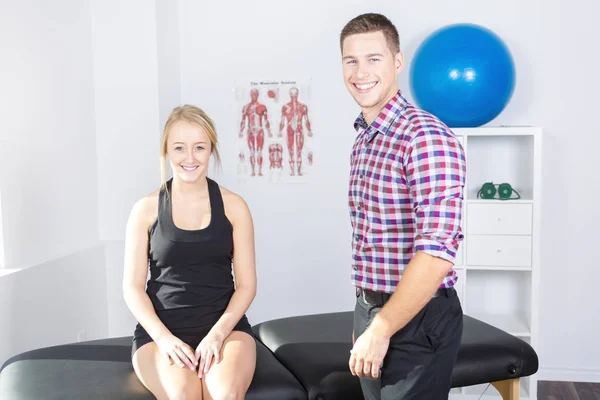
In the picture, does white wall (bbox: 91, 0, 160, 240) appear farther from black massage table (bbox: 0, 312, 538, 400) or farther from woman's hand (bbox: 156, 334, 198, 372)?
woman's hand (bbox: 156, 334, 198, 372)

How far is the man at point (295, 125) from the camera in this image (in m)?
3.26

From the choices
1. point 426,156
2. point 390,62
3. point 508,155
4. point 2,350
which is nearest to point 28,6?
point 2,350

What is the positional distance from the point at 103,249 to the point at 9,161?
2.43ft

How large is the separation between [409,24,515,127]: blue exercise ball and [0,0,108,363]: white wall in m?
1.52

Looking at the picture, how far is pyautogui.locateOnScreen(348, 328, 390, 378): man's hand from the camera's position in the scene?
1.26 metres

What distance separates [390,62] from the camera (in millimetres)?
1395

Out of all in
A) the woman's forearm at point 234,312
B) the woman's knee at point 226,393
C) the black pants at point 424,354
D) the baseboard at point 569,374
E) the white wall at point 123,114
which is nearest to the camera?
the black pants at point 424,354

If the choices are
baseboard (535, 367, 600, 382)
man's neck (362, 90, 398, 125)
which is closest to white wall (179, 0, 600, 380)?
baseboard (535, 367, 600, 382)

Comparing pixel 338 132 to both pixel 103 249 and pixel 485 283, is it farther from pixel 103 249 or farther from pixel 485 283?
pixel 103 249

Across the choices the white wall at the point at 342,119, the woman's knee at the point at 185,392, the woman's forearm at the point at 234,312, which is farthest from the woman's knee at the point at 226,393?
the white wall at the point at 342,119

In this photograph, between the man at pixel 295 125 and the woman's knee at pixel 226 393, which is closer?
the woman's knee at pixel 226 393

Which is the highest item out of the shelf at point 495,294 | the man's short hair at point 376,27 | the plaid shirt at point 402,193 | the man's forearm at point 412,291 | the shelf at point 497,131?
the man's short hair at point 376,27

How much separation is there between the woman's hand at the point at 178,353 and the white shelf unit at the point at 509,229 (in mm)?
1418

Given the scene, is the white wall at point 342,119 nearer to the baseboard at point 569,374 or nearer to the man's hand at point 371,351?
the baseboard at point 569,374
